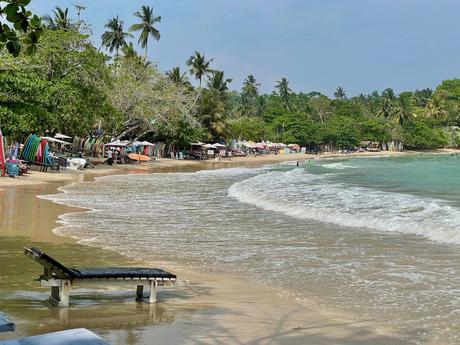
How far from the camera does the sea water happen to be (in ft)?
25.0

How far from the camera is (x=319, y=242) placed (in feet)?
41.8

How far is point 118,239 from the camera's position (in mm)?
12656

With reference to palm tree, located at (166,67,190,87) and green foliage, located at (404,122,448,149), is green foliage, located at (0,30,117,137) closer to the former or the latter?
palm tree, located at (166,67,190,87)

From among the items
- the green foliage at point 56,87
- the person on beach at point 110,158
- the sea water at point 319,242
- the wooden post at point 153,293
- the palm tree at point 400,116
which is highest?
the palm tree at point 400,116

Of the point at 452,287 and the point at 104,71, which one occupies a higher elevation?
the point at 104,71

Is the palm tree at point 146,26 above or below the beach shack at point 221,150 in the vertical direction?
above

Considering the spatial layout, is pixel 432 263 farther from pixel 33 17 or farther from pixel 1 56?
pixel 1 56

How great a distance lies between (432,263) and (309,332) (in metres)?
4.90

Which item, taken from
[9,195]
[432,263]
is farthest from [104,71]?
[432,263]

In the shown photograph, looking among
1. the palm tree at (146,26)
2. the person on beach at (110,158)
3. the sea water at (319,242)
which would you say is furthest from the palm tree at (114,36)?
the sea water at (319,242)

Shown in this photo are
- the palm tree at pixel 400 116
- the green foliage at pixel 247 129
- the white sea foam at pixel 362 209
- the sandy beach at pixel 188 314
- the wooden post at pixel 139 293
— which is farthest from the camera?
the palm tree at pixel 400 116

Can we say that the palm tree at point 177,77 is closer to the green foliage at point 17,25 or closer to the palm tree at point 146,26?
the palm tree at point 146,26

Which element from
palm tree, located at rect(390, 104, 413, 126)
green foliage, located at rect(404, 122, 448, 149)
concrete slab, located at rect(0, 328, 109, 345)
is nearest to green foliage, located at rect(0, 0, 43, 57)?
concrete slab, located at rect(0, 328, 109, 345)

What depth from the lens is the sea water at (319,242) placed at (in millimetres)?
7629
